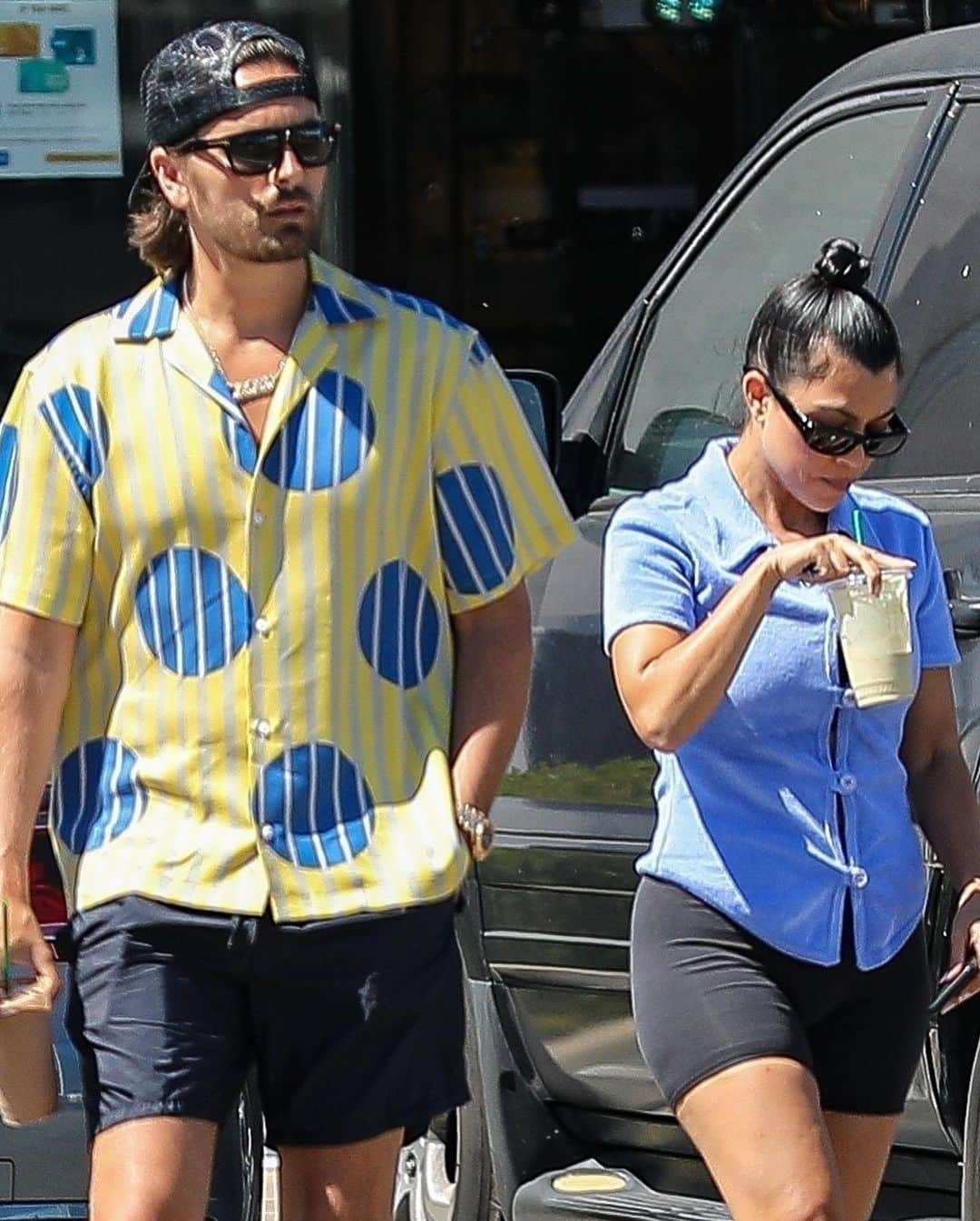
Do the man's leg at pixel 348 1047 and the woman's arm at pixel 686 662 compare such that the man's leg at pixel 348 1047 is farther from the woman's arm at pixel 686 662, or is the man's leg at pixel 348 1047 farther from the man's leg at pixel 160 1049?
the woman's arm at pixel 686 662

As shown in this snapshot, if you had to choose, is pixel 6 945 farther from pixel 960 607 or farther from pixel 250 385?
pixel 960 607

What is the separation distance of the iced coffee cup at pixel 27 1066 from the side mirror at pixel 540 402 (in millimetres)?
1426

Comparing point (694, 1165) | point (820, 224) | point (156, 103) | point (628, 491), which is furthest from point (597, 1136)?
point (156, 103)

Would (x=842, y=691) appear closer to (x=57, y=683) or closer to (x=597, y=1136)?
(x=57, y=683)

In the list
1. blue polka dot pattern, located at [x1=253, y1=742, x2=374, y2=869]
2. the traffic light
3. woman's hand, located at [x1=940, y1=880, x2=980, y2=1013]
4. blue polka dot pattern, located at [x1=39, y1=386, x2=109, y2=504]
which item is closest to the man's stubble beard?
blue polka dot pattern, located at [x1=39, y1=386, x2=109, y2=504]

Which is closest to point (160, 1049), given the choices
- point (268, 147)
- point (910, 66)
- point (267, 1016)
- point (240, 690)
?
point (267, 1016)

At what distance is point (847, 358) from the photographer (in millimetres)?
3594

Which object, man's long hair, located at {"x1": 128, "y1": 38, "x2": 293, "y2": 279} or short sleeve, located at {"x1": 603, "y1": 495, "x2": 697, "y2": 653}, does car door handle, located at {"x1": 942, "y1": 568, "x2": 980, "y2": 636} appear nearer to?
short sleeve, located at {"x1": 603, "y1": 495, "x2": 697, "y2": 653}

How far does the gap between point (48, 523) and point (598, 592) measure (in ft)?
4.97

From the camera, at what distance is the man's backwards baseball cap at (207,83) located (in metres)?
3.43

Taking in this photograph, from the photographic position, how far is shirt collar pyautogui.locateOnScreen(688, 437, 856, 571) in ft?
12.0

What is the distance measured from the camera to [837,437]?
A: 141 inches

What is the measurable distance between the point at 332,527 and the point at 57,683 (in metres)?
0.36

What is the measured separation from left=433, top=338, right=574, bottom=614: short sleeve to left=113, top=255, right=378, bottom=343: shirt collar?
15 centimetres
